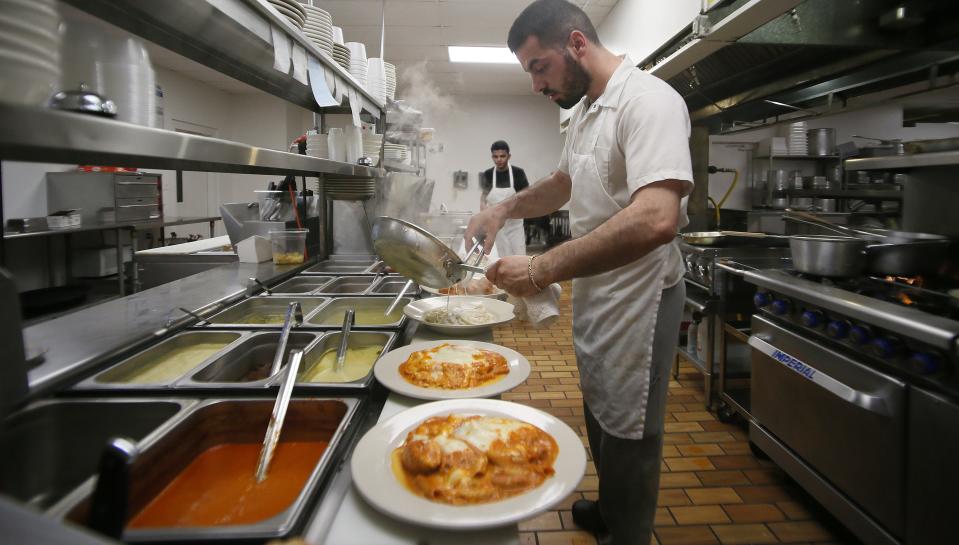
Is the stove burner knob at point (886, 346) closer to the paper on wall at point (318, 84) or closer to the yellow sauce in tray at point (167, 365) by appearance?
the yellow sauce in tray at point (167, 365)

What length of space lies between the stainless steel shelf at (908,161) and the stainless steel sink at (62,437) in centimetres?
290

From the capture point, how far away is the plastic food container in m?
2.72

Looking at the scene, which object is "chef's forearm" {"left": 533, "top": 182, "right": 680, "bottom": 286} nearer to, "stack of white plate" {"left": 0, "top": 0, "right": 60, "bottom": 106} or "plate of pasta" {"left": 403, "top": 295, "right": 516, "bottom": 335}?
"plate of pasta" {"left": 403, "top": 295, "right": 516, "bottom": 335}

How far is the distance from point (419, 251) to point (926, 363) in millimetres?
1617

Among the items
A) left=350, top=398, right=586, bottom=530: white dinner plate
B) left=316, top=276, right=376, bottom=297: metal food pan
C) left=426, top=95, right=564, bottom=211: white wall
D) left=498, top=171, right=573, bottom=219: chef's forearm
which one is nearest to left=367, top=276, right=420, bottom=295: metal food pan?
left=316, top=276, right=376, bottom=297: metal food pan

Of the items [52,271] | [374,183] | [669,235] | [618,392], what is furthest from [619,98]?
[52,271]

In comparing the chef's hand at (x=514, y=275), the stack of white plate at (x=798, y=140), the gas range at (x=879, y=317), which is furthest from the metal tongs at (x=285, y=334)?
the stack of white plate at (x=798, y=140)

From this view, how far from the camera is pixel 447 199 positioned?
10297 mm

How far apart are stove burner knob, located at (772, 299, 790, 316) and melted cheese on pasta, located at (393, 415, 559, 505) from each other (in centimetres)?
183

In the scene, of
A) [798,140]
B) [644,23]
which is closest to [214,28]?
[644,23]

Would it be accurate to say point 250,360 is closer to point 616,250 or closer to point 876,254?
point 616,250

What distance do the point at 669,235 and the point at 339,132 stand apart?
6.83 ft

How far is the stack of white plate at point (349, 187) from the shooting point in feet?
10.1

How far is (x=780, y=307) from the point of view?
232cm
